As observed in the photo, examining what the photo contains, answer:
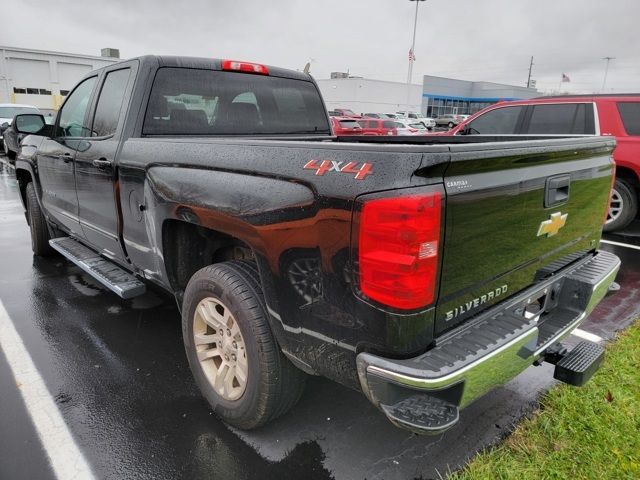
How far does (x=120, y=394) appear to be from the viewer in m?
2.97

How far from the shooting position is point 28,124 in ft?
14.6

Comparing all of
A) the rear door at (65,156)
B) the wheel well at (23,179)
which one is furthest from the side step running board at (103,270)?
the wheel well at (23,179)

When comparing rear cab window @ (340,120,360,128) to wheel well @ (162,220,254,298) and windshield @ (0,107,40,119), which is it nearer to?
windshield @ (0,107,40,119)

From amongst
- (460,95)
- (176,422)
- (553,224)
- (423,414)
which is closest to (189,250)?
→ (176,422)

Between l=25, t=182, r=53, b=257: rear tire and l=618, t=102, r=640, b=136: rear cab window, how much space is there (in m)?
7.71

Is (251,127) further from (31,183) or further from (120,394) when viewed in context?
(31,183)

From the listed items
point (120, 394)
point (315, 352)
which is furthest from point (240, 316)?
point (120, 394)

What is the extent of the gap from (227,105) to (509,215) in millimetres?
2359

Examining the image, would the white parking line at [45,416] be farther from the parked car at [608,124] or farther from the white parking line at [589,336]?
the parked car at [608,124]

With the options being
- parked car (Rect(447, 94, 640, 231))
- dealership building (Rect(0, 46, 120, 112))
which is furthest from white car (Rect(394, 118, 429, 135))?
dealership building (Rect(0, 46, 120, 112))

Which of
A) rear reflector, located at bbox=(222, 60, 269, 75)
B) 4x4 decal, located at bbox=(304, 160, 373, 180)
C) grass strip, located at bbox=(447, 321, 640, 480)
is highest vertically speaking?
rear reflector, located at bbox=(222, 60, 269, 75)

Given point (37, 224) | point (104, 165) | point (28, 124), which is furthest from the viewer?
point (37, 224)

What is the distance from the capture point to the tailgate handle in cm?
228

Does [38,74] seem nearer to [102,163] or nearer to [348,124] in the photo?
[348,124]
